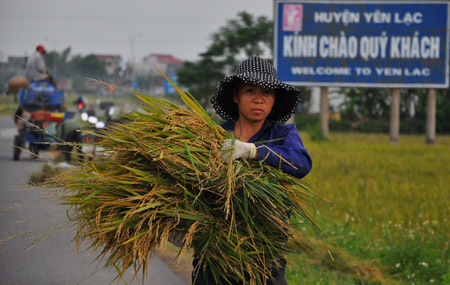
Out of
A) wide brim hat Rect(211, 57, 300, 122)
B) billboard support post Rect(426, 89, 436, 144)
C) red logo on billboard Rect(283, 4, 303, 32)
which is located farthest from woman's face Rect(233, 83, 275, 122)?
billboard support post Rect(426, 89, 436, 144)

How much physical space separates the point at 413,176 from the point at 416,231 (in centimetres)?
441

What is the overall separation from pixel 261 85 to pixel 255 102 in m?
0.13

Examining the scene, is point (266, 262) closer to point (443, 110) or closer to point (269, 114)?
point (269, 114)

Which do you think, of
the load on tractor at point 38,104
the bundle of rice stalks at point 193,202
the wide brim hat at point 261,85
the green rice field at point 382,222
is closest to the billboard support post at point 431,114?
the green rice field at point 382,222

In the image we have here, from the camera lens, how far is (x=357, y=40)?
14.8 metres

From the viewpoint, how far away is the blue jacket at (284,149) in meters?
2.83

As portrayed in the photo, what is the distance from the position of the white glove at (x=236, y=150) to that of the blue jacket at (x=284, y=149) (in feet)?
0.11

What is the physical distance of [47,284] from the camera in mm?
4875

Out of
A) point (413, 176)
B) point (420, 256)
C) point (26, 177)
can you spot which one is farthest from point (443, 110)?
point (420, 256)

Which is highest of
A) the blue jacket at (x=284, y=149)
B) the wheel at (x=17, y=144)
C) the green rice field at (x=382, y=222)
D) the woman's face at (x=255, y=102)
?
the woman's face at (x=255, y=102)

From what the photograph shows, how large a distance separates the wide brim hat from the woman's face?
0.17 feet

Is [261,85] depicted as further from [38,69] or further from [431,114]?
[431,114]

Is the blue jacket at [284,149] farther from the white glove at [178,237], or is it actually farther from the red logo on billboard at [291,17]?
the red logo on billboard at [291,17]

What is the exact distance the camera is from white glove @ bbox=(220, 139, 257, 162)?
2725 mm
